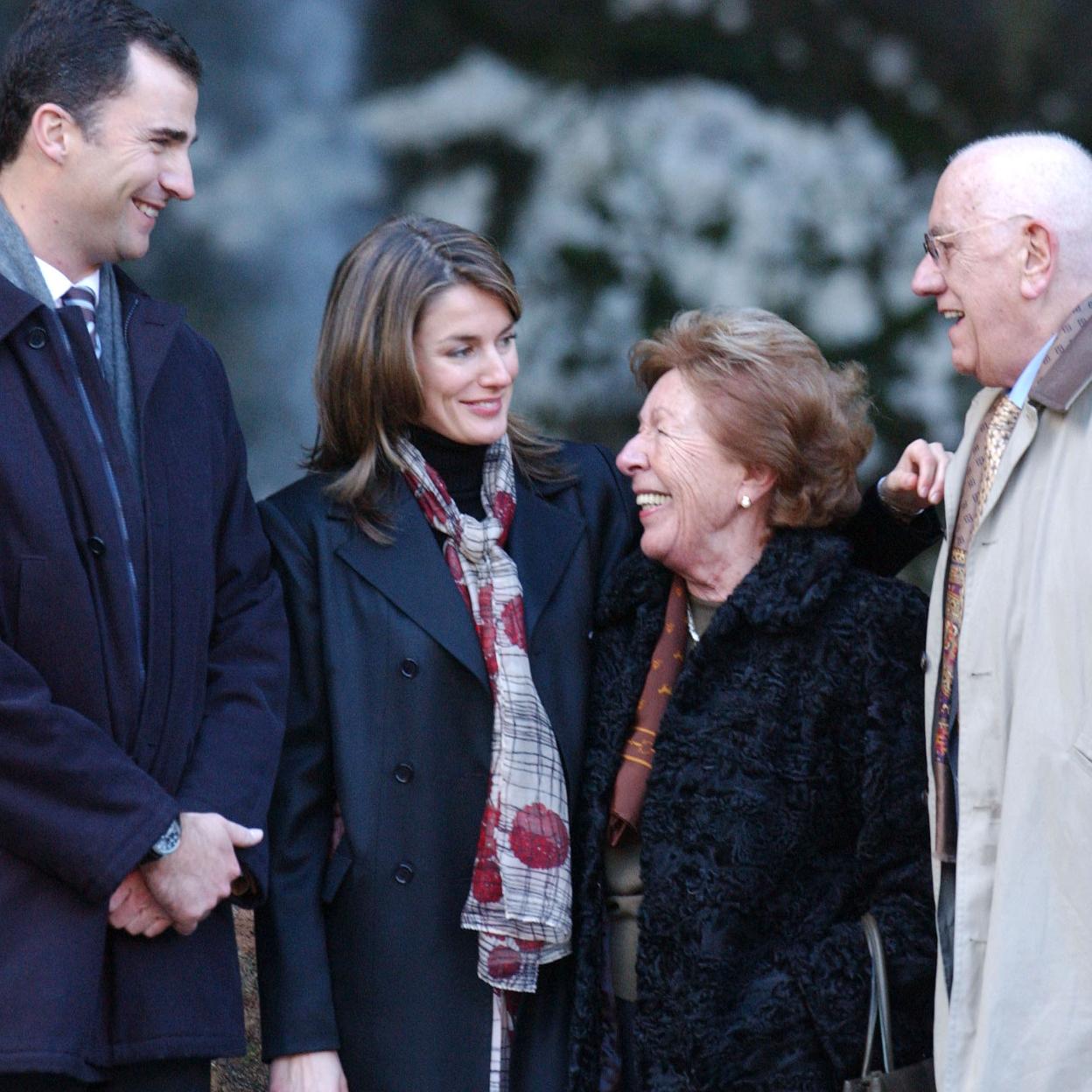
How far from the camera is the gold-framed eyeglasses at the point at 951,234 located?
260 cm

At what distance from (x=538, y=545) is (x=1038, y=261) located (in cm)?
92

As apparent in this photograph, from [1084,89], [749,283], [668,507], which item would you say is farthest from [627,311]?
[668,507]

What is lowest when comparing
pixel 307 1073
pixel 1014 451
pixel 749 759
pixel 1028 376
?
pixel 307 1073

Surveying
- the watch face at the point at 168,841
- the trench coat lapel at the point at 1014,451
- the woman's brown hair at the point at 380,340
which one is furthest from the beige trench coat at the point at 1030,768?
the watch face at the point at 168,841

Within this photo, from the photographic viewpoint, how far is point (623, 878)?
2838mm

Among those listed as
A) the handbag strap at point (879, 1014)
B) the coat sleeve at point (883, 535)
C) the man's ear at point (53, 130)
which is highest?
the man's ear at point (53, 130)

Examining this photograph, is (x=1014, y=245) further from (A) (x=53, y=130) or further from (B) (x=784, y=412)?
(A) (x=53, y=130)

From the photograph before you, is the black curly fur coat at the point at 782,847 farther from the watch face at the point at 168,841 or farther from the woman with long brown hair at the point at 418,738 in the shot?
the watch face at the point at 168,841

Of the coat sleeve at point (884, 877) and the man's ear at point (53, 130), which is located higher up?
the man's ear at point (53, 130)

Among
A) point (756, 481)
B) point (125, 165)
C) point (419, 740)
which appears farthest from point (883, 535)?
point (125, 165)

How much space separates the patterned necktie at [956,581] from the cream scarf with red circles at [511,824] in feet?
1.93

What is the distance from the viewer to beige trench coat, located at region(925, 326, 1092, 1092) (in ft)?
7.84

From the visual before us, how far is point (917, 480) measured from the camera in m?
2.90

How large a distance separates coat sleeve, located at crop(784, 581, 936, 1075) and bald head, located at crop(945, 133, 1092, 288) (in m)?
0.59
